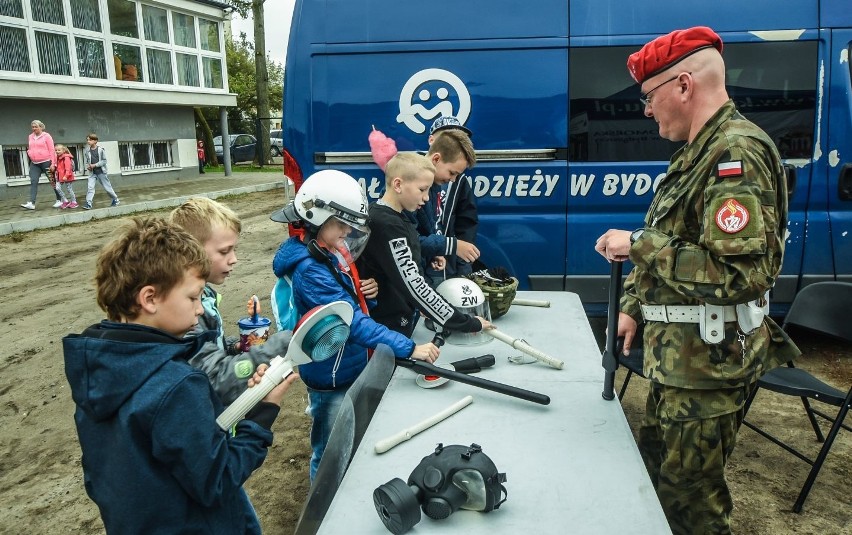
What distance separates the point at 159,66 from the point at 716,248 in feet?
65.0

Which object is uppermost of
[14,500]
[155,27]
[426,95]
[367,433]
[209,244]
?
[155,27]

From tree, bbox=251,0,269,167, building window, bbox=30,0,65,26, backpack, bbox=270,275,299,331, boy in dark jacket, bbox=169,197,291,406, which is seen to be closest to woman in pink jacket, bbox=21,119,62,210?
building window, bbox=30,0,65,26

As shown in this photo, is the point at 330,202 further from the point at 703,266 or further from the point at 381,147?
the point at 381,147

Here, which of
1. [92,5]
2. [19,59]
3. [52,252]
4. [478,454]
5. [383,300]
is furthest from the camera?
[92,5]

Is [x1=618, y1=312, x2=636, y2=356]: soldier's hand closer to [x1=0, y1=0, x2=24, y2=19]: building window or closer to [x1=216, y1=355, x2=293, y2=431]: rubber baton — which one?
[x1=216, y1=355, x2=293, y2=431]: rubber baton

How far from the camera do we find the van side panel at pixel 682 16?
3.98 metres

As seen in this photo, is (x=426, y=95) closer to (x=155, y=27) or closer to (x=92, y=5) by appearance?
(x=92, y=5)

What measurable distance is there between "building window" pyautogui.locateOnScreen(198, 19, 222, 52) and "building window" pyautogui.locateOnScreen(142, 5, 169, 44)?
141 cm

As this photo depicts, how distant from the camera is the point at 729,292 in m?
1.80

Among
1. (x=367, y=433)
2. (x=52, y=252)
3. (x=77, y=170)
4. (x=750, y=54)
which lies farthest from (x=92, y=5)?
(x=367, y=433)

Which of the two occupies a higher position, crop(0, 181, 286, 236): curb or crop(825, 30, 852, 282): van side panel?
crop(825, 30, 852, 282): van side panel

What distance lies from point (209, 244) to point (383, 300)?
100 centimetres

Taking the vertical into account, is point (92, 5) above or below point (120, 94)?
above

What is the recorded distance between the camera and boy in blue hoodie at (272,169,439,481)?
2.38 m
